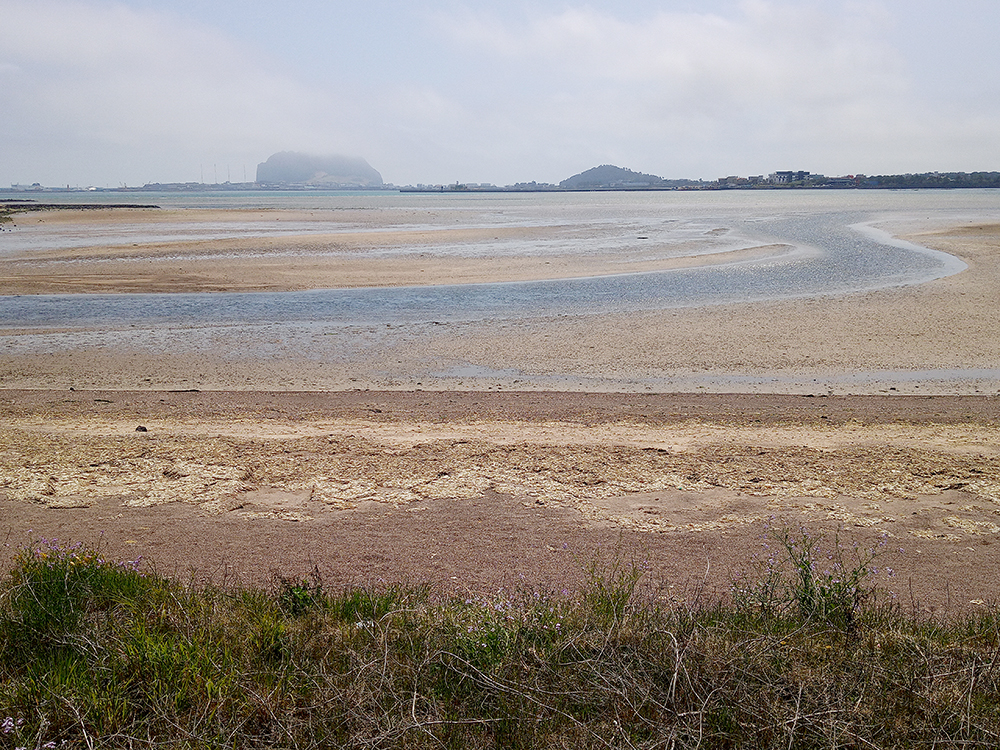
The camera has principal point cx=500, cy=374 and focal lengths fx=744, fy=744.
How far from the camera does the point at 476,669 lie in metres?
3.97

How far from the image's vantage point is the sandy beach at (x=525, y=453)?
626 cm

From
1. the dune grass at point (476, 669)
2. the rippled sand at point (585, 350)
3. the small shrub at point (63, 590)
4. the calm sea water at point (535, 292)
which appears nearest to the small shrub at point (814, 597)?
the dune grass at point (476, 669)

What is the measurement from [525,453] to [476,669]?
15.9ft

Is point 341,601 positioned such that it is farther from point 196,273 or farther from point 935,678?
point 196,273

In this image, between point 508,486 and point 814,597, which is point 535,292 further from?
point 814,597

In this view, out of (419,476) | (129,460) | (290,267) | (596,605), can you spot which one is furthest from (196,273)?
(596,605)

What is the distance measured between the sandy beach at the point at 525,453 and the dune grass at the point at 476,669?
751 mm

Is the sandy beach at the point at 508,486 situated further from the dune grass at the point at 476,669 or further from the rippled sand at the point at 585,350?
the rippled sand at the point at 585,350

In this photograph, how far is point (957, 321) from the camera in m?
17.9

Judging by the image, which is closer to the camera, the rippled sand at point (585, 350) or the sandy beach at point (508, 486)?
the sandy beach at point (508, 486)

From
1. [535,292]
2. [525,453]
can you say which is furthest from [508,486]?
[535,292]

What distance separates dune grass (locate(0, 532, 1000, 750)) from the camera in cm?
359

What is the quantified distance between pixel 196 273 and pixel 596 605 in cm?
2588

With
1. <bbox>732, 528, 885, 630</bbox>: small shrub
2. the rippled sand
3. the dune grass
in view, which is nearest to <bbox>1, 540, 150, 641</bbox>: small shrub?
the dune grass
